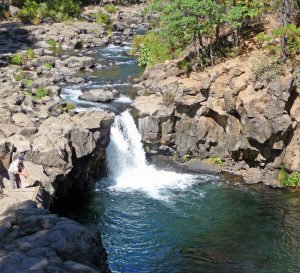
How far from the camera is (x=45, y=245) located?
40.1 ft

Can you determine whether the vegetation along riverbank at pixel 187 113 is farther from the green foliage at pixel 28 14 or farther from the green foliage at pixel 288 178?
the green foliage at pixel 28 14

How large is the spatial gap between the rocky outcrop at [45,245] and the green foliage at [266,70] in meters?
15.0

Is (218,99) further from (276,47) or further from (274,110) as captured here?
(276,47)

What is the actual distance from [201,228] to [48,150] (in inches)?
350

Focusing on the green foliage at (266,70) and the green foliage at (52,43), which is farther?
the green foliage at (52,43)

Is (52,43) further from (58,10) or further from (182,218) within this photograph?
(182,218)

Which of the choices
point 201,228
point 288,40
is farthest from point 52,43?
point 201,228

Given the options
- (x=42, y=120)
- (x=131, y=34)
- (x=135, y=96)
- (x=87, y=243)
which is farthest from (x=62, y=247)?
(x=131, y=34)

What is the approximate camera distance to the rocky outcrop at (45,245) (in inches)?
437

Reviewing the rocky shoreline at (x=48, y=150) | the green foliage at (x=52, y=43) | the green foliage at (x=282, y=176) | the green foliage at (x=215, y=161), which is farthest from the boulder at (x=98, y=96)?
the green foliage at (x=52, y=43)

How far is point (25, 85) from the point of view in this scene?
32.0 meters

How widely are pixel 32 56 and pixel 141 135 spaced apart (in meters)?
21.5

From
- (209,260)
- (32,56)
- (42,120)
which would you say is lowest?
(209,260)

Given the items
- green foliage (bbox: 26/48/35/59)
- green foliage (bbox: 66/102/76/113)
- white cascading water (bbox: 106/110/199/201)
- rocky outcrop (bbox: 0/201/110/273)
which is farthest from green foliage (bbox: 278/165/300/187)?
green foliage (bbox: 26/48/35/59)
